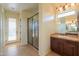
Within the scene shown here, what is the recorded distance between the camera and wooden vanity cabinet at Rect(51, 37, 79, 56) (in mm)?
1905

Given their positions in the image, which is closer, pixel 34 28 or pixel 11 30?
pixel 11 30

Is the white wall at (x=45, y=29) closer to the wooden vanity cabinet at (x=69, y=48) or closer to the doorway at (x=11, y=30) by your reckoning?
the wooden vanity cabinet at (x=69, y=48)

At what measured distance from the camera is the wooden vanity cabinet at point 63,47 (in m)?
1.91

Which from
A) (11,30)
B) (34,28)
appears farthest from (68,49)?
(34,28)

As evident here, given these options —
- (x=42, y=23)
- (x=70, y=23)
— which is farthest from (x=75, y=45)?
(x=42, y=23)

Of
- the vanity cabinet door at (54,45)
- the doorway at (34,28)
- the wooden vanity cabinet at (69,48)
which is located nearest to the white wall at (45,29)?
the vanity cabinet door at (54,45)

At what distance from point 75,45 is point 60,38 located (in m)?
0.36

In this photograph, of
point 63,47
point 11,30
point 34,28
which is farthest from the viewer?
point 34,28

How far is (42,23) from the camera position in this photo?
2.04m

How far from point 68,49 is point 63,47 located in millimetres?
113

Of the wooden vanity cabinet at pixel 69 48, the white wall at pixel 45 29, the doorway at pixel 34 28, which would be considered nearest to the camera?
the wooden vanity cabinet at pixel 69 48

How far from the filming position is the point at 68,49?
6.72 ft

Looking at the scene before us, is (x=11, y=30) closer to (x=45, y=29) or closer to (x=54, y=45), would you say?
(x=45, y=29)

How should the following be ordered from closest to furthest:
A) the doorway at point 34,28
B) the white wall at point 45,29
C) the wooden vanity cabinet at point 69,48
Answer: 1. the wooden vanity cabinet at point 69,48
2. the white wall at point 45,29
3. the doorway at point 34,28
